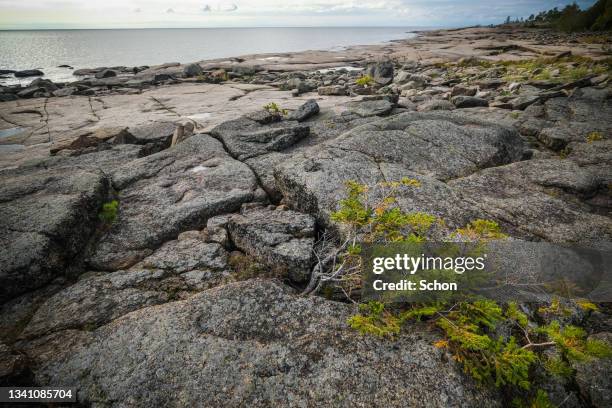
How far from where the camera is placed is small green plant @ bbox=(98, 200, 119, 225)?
4625mm

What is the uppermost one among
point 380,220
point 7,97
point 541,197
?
point 7,97

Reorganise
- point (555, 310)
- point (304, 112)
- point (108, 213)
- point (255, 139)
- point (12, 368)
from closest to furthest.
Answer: point (12, 368) < point (555, 310) < point (108, 213) < point (255, 139) < point (304, 112)

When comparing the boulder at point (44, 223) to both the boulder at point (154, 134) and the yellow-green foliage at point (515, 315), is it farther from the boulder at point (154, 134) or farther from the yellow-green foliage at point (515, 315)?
the yellow-green foliage at point (515, 315)

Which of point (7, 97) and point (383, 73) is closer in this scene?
point (7, 97)

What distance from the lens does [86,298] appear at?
3273mm

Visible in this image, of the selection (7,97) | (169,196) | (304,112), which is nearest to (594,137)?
(304,112)

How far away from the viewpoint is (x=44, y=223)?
3.88 meters

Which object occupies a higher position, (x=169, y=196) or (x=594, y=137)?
(x=594, y=137)

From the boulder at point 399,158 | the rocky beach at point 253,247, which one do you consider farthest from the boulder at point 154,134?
the boulder at point 399,158

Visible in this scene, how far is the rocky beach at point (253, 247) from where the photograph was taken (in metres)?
2.28

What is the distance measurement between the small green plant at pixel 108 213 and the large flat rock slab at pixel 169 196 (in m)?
0.11

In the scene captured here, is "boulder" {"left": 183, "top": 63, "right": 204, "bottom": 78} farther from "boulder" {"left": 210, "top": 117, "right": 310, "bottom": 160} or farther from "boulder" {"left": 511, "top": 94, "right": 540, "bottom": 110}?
"boulder" {"left": 511, "top": 94, "right": 540, "bottom": 110}

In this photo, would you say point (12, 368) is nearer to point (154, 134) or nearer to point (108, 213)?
point (108, 213)

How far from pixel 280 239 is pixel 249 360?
1.51m
